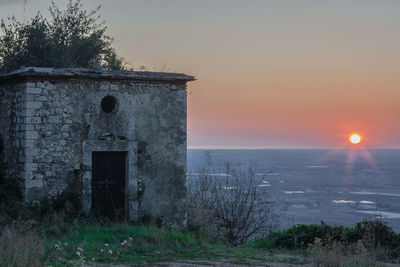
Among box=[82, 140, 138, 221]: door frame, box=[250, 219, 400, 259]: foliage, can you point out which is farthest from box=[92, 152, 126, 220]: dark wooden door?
box=[250, 219, 400, 259]: foliage

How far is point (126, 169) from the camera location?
13.1 metres

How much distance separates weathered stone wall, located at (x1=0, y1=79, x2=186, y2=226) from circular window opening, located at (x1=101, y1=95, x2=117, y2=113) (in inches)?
5.3

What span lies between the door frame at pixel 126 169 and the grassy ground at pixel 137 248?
73 cm

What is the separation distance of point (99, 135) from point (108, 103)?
89 cm

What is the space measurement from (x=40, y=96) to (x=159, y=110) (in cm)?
305

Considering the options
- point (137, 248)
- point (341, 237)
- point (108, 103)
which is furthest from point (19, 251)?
point (341, 237)

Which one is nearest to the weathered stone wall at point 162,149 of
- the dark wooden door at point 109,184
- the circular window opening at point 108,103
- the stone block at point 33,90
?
the dark wooden door at point 109,184

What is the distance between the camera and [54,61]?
18000mm

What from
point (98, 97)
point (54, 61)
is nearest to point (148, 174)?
point (98, 97)

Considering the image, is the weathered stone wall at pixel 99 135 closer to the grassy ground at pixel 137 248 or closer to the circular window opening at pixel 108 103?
the circular window opening at pixel 108 103

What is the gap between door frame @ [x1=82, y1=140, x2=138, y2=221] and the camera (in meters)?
12.5

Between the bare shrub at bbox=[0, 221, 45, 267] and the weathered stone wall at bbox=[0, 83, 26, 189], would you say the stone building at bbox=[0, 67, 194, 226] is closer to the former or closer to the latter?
the weathered stone wall at bbox=[0, 83, 26, 189]

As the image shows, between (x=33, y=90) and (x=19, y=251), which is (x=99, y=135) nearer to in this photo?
(x=33, y=90)

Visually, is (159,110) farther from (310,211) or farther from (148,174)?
(310,211)
